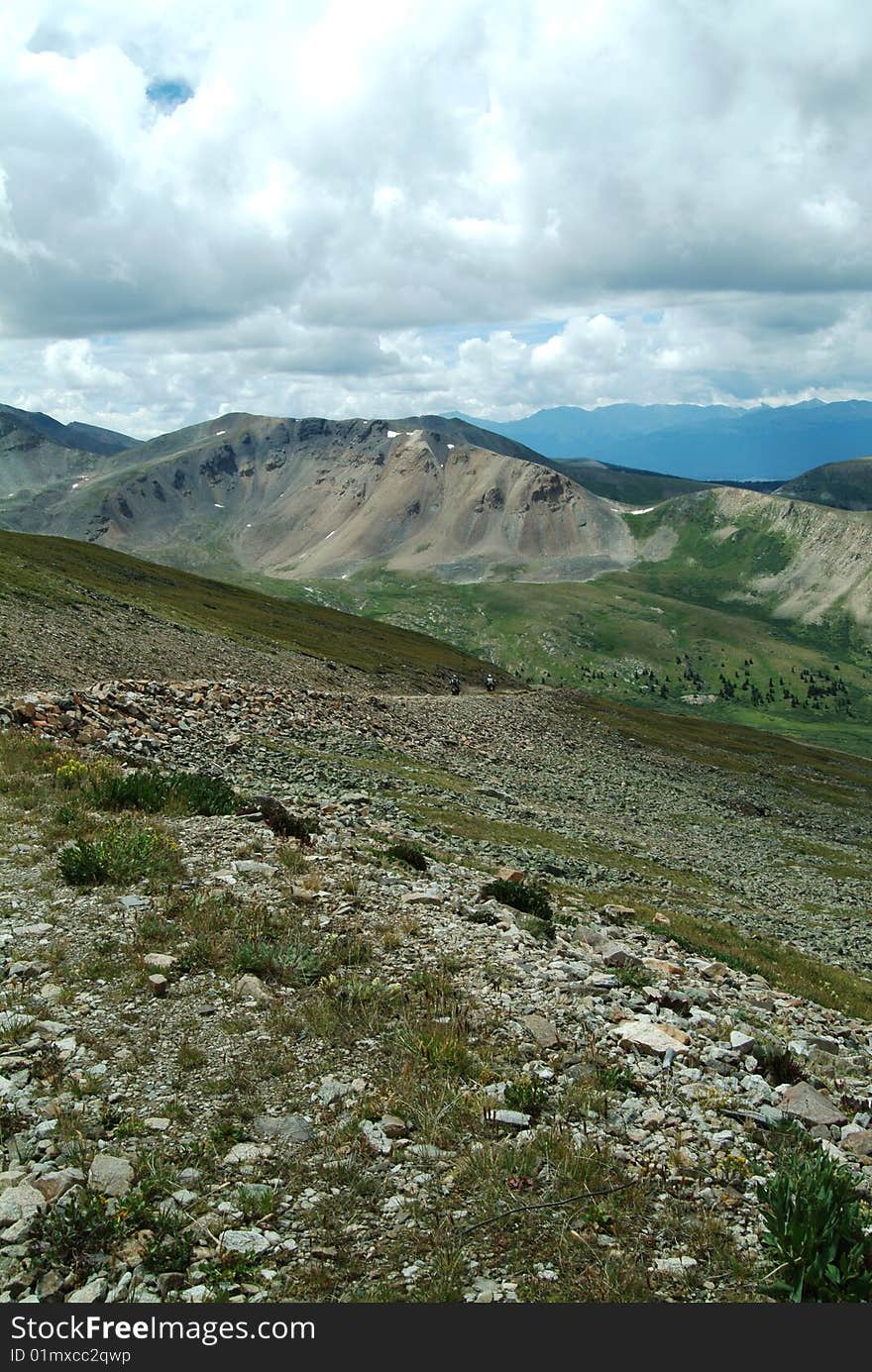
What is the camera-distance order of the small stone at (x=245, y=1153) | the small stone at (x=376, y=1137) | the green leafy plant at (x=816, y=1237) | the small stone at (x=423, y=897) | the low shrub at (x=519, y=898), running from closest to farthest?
the green leafy plant at (x=816, y=1237)
the small stone at (x=245, y=1153)
the small stone at (x=376, y=1137)
the small stone at (x=423, y=897)
the low shrub at (x=519, y=898)

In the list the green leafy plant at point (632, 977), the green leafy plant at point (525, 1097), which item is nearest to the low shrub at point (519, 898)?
the green leafy plant at point (632, 977)

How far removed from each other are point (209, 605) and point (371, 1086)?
107 m

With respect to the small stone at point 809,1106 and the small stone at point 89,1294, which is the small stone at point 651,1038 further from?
the small stone at point 89,1294

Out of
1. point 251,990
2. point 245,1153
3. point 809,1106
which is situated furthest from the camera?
point 251,990

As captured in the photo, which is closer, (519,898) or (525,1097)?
(525,1097)

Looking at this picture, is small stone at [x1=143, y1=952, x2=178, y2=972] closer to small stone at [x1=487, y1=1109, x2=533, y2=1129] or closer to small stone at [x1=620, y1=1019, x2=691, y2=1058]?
small stone at [x1=487, y1=1109, x2=533, y2=1129]

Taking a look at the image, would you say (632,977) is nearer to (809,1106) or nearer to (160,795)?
(809,1106)

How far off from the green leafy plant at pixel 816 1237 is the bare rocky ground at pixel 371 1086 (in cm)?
23

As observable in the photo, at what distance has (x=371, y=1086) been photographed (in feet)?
29.3

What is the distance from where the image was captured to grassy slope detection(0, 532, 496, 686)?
77125mm

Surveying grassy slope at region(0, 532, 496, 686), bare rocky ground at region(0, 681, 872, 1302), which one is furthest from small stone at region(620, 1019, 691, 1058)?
grassy slope at region(0, 532, 496, 686)

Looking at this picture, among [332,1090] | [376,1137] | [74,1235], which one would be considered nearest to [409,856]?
[332,1090]

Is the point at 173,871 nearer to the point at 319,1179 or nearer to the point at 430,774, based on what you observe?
the point at 319,1179

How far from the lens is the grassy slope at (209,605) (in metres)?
77.1
